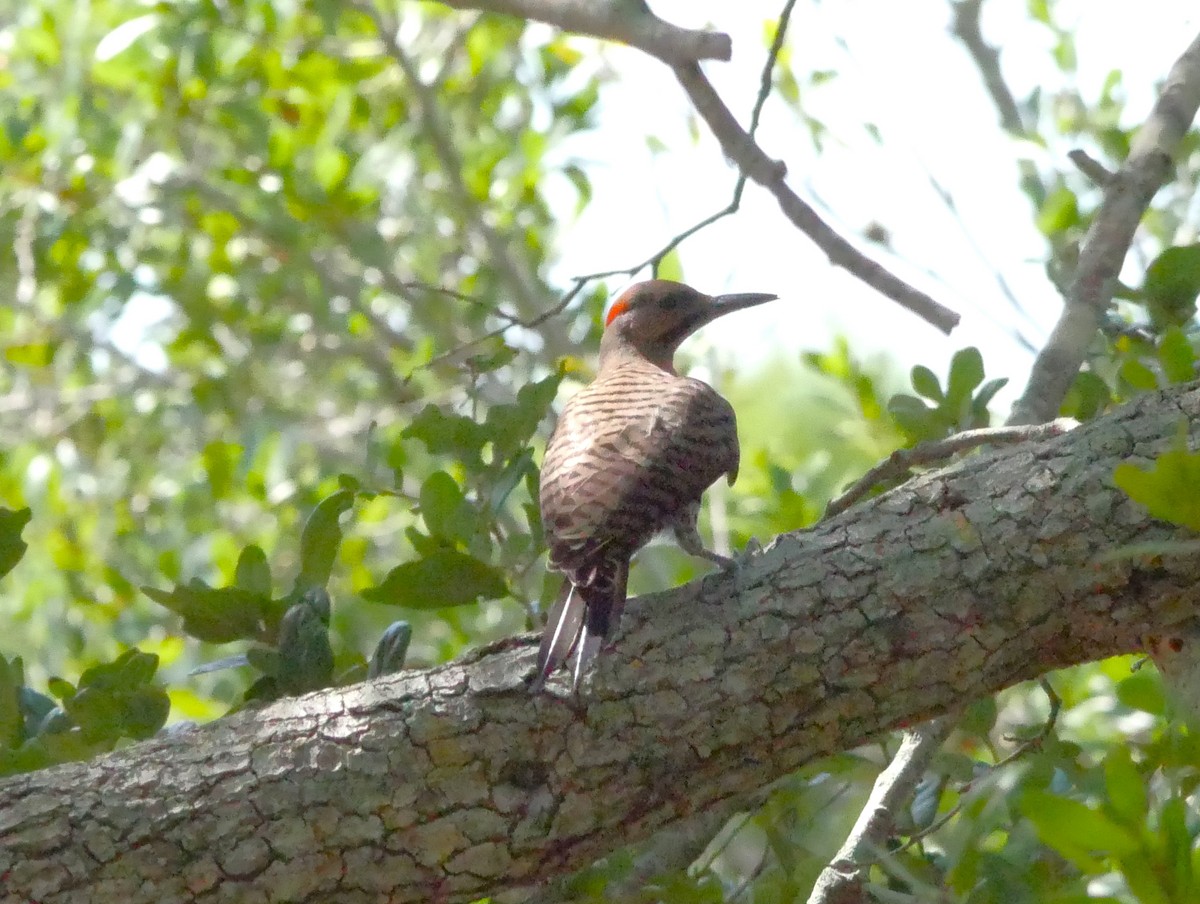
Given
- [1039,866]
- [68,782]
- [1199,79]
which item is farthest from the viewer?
[1199,79]

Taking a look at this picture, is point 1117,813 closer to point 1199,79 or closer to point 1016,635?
point 1016,635

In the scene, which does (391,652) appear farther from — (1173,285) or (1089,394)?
(1173,285)

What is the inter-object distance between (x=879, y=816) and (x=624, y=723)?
0.65 meters

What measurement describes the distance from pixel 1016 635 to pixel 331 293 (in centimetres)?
507

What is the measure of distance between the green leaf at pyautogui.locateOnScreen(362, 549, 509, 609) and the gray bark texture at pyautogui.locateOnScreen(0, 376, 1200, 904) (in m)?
0.41

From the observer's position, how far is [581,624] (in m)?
2.90

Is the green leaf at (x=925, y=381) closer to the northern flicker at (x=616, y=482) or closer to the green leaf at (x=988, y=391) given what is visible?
the green leaf at (x=988, y=391)

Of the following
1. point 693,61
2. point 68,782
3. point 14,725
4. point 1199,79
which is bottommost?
point 68,782

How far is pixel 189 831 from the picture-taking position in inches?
Answer: 105

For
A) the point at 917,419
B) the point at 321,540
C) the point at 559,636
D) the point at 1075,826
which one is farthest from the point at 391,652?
the point at 1075,826

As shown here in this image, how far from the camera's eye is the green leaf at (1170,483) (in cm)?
171

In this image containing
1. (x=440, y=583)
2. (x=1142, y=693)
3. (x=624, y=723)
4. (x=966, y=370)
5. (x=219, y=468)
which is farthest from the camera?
(x=219, y=468)

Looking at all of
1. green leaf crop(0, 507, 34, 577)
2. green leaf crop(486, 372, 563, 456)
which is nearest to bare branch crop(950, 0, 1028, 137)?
Answer: green leaf crop(486, 372, 563, 456)

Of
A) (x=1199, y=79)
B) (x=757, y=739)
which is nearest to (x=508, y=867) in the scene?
(x=757, y=739)
